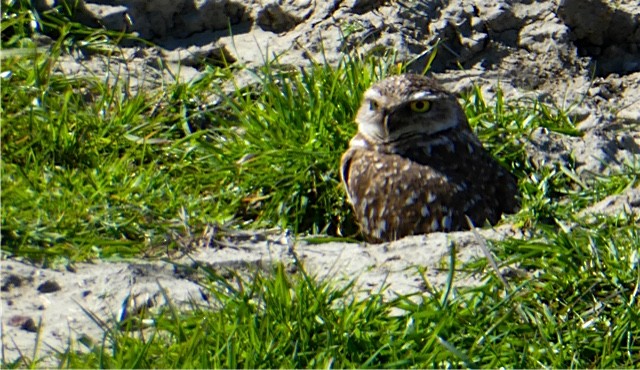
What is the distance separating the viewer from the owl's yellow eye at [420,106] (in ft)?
18.5

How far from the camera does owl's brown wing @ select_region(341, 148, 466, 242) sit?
537 cm

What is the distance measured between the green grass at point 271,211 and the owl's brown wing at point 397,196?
0.53 feet

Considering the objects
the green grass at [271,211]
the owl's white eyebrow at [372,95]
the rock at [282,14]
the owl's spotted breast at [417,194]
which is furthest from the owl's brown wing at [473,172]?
the rock at [282,14]

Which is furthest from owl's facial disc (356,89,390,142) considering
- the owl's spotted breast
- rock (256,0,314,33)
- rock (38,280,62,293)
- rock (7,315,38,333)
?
rock (7,315,38,333)

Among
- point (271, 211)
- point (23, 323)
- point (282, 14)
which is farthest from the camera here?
point (282, 14)

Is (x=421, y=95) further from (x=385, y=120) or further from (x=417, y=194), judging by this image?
(x=417, y=194)

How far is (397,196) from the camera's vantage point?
17.9ft

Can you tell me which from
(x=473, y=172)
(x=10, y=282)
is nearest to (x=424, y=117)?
(x=473, y=172)

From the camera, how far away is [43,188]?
4969mm

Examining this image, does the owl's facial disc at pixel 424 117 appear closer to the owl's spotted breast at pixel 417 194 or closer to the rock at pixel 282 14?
the owl's spotted breast at pixel 417 194

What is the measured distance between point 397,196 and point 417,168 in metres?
0.19

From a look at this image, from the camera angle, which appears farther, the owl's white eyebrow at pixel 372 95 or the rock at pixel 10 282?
the owl's white eyebrow at pixel 372 95

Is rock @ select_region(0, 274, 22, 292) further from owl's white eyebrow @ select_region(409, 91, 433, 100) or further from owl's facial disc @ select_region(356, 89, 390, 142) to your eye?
owl's white eyebrow @ select_region(409, 91, 433, 100)

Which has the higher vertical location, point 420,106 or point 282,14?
point 282,14
